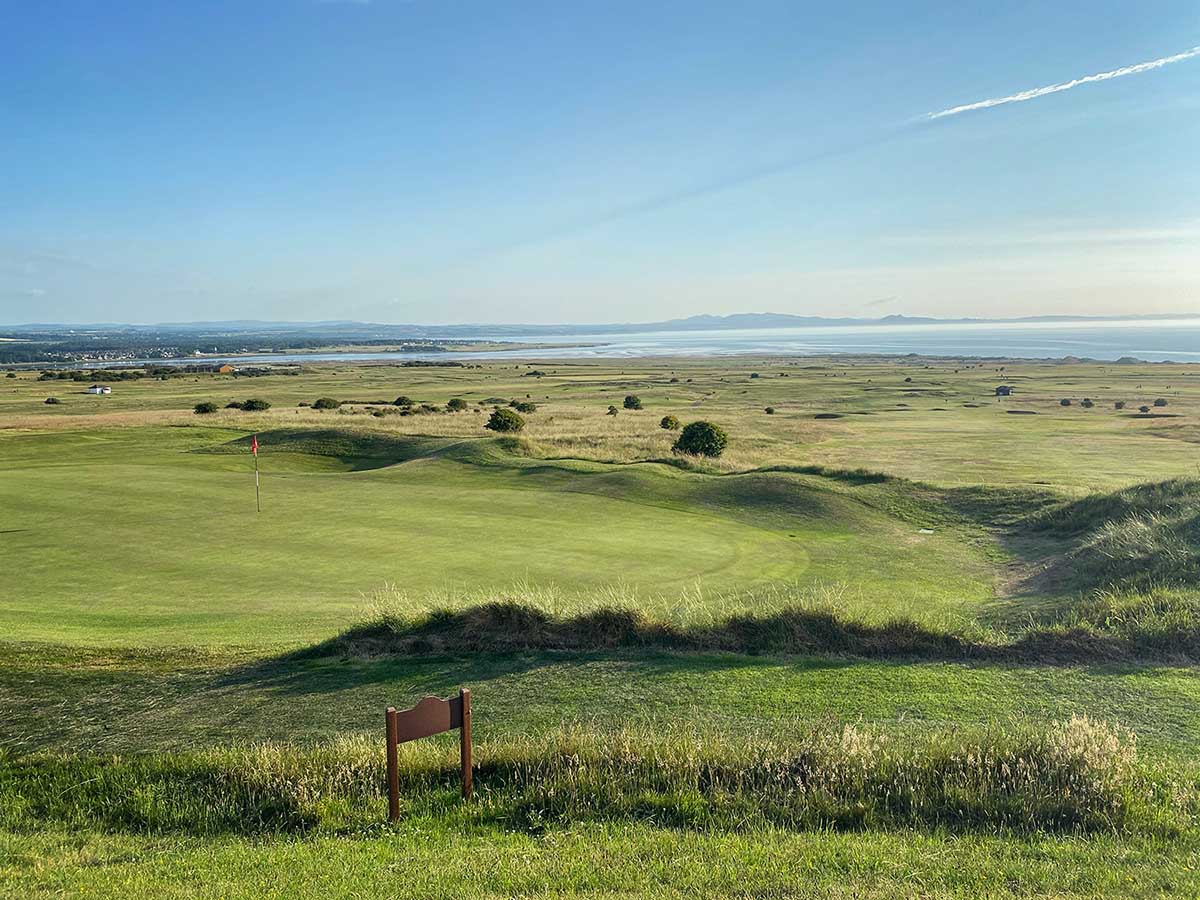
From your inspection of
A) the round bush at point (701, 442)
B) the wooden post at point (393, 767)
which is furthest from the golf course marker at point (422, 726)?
the round bush at point (701, 442)

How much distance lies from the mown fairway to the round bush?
34.6ft

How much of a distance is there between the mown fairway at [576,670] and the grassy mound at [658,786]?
41mm


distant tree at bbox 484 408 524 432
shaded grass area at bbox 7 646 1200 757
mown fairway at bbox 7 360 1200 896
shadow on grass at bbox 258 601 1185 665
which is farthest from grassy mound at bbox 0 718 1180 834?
distant tree at bbox 484 408 524 432

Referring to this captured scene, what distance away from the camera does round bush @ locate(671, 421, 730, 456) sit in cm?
3903

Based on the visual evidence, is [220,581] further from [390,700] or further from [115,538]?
[390,700]

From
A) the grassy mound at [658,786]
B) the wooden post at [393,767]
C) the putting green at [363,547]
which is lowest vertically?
the putting green at [363,547]

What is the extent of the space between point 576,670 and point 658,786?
341cm

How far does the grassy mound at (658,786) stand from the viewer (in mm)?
6945

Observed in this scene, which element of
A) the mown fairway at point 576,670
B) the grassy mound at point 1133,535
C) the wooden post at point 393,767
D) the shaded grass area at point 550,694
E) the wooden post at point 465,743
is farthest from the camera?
the grassy mound at point 1133,535

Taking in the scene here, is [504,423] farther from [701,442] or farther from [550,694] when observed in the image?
[550,694]

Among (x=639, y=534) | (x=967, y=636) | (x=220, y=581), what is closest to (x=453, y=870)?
(x=967, y=636)

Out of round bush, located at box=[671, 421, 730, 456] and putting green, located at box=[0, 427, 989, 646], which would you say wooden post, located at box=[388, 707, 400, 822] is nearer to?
putting green, located at box=[0, 427, 989, 646]

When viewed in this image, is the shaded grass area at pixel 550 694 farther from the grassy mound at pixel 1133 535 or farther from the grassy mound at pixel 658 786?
the grassy mound at pixel 1133 535

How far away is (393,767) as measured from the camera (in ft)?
22.2
